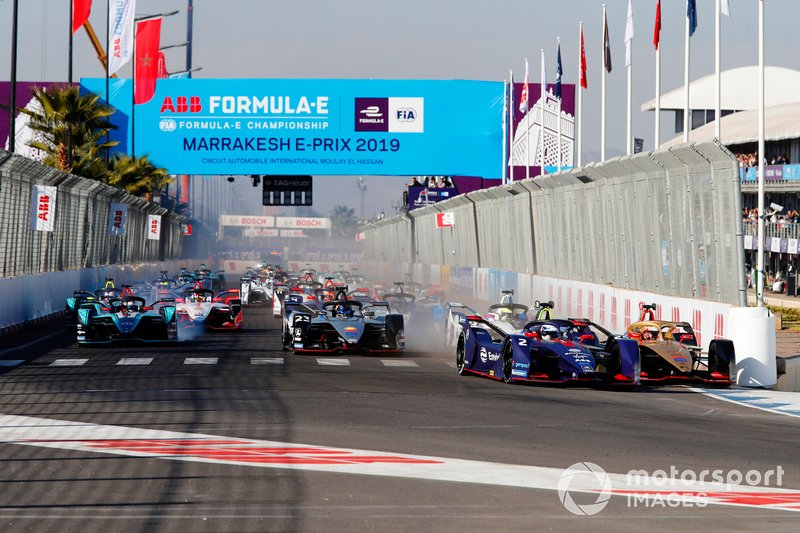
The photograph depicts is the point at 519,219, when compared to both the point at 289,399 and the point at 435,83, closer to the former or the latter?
the point at 435,83

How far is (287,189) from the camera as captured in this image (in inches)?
2366

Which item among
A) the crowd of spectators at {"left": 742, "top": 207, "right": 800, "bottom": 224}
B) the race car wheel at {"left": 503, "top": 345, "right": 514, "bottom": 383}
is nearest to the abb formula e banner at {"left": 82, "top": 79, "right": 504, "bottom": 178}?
the crowd of spectators at {"left": 742, "top": 207, "right": 800, "bottom": 224}

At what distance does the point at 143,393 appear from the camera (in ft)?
54.3

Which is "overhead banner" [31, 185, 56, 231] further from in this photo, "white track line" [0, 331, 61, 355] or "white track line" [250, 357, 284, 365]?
"white track line" [250, 357, 284, 365]

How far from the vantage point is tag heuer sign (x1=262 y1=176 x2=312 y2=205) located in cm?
5973

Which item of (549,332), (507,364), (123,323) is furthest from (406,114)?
(507,364)

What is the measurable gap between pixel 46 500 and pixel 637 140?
31.4 meters

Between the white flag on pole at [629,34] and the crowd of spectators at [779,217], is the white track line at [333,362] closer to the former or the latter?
the white flag on pole at [629,34]

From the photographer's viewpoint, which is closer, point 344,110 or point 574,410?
point 574,410

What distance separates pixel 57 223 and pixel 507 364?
989 inches

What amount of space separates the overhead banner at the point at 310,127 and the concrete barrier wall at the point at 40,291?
21.1 feet

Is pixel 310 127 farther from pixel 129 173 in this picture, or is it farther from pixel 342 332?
pixel 342 332

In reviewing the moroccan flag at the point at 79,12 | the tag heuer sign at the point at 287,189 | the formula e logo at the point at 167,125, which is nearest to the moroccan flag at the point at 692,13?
the moroccan flag at the point at 79,12

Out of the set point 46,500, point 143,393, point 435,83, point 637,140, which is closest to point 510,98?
point 435,83
